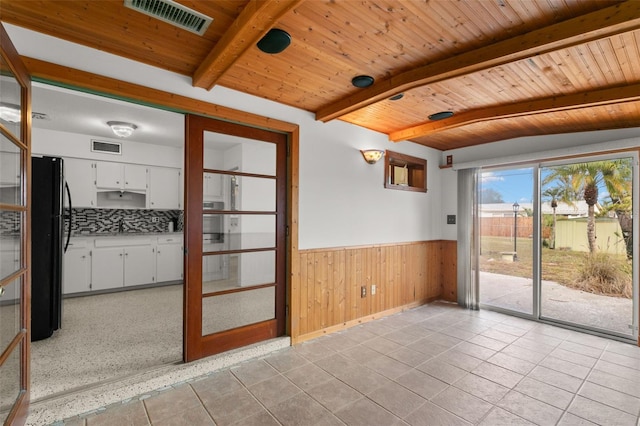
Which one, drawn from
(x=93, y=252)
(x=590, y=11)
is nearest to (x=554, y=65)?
(x=590, y=11)

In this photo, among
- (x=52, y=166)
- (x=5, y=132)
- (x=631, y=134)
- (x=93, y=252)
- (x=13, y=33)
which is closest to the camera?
(x=5, y=132)

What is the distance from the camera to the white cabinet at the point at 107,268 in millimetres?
4785

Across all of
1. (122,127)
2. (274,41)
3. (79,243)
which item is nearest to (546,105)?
(274,41)

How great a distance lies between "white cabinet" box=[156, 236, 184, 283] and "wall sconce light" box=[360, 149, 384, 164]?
384 centimetres

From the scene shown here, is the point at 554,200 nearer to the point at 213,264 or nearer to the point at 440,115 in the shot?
the point at 440,115

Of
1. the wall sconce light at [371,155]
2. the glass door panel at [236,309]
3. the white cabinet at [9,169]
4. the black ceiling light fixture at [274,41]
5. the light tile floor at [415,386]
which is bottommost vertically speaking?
the light tile floor at [415,386]

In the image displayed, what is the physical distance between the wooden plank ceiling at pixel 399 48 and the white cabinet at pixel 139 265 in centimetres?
382

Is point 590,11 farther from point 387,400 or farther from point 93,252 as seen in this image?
point 93,252

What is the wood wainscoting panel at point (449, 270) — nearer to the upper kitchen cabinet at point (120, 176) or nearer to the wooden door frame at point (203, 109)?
the wooden door frame at point (203, 109)

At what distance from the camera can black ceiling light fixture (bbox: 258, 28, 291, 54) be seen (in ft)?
6.38

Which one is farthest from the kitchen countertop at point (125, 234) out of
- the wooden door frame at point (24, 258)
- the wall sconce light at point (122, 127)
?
the wooden door frame at point (24, 258)

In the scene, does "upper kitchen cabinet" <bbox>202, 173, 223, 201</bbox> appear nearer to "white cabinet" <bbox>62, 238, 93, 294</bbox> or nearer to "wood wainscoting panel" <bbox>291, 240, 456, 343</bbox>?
"wood wainscoting panel" <bbox>291, 240, 456, 343</bbox>

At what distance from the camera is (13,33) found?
1.88m

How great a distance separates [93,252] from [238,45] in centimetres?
455
